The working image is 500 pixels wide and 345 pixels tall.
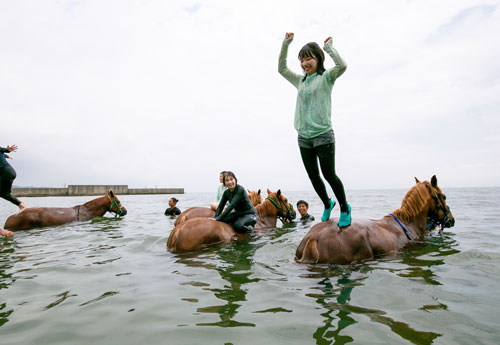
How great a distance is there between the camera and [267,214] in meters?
8.98

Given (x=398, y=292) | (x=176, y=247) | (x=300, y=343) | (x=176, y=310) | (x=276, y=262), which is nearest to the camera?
(x=300, y=343)

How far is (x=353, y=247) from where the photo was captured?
175 inches

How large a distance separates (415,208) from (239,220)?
12.6 ft

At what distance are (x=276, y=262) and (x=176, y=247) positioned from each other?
2.16 metres

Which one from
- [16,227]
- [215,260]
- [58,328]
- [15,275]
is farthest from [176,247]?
[16,227]

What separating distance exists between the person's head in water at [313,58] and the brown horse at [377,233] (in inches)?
96.4

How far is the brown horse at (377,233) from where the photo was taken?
4.42 m

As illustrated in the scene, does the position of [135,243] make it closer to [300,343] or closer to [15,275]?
[15,275]

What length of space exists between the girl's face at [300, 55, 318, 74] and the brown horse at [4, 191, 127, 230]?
35.0 ft

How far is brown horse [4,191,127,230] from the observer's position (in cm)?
1001

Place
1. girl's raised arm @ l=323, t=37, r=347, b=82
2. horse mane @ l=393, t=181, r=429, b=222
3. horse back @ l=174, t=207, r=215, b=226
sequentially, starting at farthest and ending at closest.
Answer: horse back @ l=174, t=207, r=215, b=226
horse mane @ l=393, t=181, r=429, b=222
girl's raised arm @ l=323, t=37, r=347, b=82

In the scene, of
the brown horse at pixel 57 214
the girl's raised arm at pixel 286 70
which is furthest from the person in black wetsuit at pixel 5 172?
the girl's raised arm at pixel 286 70

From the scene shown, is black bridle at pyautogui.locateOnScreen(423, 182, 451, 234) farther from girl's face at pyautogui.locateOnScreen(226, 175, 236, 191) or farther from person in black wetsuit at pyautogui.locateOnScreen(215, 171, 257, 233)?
girl's face at pyautogui.locateOnScreen(226, 175, 236, 191)

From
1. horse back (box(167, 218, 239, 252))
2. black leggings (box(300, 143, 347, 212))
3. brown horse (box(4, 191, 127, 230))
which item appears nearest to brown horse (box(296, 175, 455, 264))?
black leggings (box(300, 143, 347, 212))
